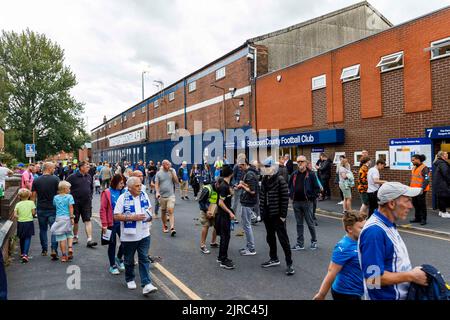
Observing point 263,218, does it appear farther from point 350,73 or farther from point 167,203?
point 350,73

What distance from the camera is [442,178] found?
400 inches

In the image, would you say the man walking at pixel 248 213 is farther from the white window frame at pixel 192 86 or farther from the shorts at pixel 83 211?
the white window frame at pixel 192 86

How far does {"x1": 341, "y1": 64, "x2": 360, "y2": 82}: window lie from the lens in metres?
15.2

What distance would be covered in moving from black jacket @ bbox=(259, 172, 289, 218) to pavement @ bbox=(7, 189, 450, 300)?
1003 millimetres

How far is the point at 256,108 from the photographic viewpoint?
2270 cm

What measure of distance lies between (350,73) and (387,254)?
46.9 feet

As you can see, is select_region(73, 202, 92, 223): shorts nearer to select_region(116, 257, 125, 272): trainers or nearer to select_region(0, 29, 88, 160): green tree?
select_region(116, 257, 125, 272): trainers

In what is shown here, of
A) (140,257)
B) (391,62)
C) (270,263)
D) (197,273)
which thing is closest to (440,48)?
(391,62)

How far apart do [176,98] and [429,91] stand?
89.0 ft

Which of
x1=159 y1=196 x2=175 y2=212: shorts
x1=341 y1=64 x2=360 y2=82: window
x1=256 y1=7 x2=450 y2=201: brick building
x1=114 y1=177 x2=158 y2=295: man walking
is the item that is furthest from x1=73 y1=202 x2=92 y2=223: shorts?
x1=341 y1=64 x2=360 y2=82: window

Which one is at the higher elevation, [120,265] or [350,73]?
[350,73]

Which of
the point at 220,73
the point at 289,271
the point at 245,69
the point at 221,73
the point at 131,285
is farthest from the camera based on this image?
the point at 220,73
